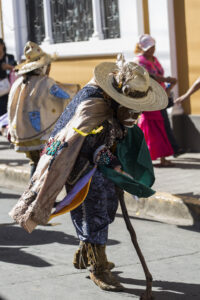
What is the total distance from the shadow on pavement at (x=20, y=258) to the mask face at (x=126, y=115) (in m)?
1.43

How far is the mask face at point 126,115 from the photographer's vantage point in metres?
5.96

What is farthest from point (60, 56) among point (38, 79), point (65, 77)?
point (38, 79)

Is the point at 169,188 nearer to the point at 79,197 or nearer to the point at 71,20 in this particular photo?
the point at 79,197

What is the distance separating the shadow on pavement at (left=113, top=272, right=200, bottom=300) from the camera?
5.90 metres

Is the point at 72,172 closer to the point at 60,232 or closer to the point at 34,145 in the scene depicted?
the point at 60,232

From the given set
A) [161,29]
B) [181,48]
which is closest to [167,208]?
[181,48]

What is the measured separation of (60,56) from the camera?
14547 mm

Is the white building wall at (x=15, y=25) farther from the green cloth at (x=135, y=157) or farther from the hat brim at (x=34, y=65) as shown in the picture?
the green cloth at (x=135, y=157)

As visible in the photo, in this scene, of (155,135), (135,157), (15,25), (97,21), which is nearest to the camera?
(135,157)

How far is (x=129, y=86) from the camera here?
5875mm

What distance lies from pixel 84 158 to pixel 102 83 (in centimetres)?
54

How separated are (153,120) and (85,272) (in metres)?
4.80

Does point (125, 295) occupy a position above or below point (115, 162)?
below

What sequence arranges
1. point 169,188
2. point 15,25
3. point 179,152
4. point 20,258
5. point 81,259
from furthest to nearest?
point 15,25
point 179,152
point 169,188
point 20,258
point 81,259
